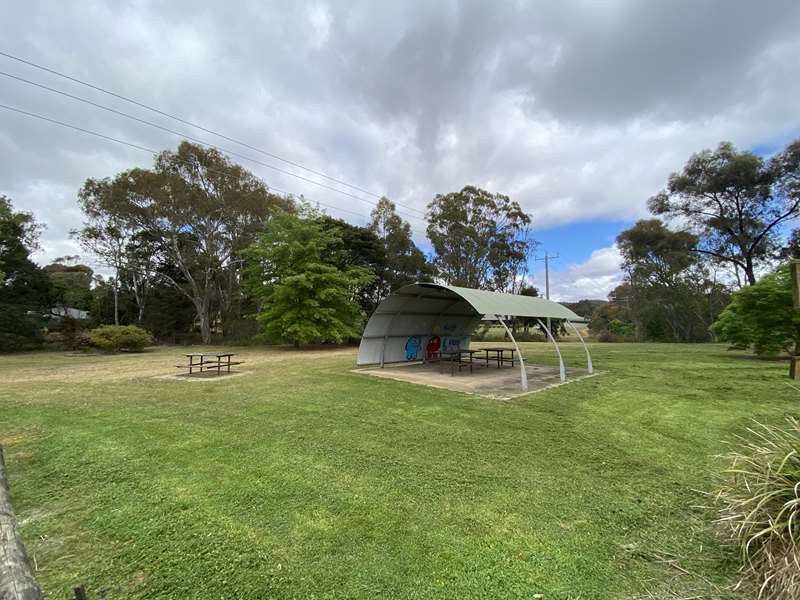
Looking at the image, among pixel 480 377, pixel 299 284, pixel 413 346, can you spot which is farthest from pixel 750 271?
pixel 299 284

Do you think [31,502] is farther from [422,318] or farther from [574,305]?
[574,305]

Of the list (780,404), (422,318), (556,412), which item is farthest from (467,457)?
(422,318)

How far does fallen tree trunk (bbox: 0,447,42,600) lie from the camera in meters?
1.49

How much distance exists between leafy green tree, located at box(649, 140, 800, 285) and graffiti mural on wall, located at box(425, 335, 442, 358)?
72.4ft

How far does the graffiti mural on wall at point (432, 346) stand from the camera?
13.5 m

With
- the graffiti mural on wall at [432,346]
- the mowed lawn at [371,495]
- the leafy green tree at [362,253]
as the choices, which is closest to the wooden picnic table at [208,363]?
the mowed lawn at [371,495]

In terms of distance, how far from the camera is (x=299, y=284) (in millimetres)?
18422

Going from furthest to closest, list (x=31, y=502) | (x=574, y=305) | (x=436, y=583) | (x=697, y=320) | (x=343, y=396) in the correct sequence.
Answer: (x=574, y=305), (x=697, y=320), (x=343, y=396), (x=31, y=502), (x=436, y=583)

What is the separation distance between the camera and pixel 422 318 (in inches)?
516

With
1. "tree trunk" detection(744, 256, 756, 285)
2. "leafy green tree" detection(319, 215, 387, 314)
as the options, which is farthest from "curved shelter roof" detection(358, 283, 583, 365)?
"tree trunk" detection(744, 256, 756, 285)

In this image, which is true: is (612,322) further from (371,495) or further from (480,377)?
(371,495)

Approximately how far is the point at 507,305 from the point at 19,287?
88.9ft

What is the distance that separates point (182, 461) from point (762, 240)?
31644mm

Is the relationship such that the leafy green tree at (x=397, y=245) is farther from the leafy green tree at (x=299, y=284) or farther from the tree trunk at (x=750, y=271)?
the tree trunk at (x=750, y=271)
